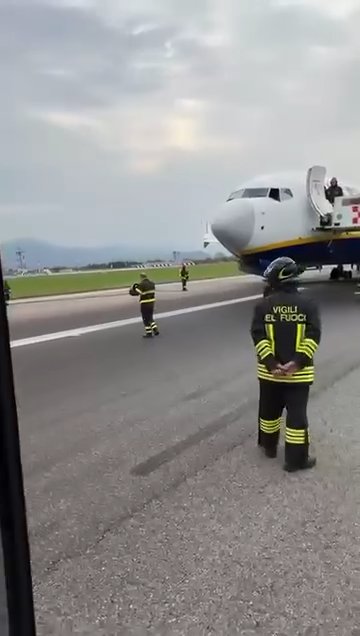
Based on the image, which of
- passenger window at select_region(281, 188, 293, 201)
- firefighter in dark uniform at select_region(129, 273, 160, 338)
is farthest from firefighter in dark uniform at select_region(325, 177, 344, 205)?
firefighter in dark uniform at select_region(129, 273, 160, 338)

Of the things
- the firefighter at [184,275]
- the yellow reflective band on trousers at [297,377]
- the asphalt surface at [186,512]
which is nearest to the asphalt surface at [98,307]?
the firefighter at [184,275]

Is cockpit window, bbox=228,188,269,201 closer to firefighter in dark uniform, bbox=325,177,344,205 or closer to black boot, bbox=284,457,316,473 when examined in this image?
firefighter in dark uniform, bbox=325,177,344,205

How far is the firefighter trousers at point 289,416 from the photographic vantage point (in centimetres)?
304

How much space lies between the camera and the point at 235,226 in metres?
11.6

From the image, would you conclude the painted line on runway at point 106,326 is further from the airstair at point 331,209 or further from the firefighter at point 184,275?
the airstair at point 331,209

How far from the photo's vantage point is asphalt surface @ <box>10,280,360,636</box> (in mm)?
1883

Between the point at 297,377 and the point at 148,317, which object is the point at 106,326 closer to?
the point at 148,317

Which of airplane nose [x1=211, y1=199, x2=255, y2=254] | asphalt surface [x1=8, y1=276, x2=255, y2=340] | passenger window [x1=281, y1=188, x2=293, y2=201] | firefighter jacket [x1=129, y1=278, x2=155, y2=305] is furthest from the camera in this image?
passenger window [x1=281, y1=188, x2=293, y2=201]

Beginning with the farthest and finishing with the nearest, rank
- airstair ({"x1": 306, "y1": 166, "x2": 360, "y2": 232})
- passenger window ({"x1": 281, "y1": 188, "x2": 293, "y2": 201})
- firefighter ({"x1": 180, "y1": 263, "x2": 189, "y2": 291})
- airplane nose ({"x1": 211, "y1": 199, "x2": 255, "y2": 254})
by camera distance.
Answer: passenger window ({"x1": 281, "y1": 188, "x2": 293, "y2": 201}), airstair ({"x1": 306, "y1": 166, "x2": 360, "y2": 232}), firefighter ({"x1": 180, "y1": 263, "x2": 189, "y2": 291}), airplane nose ({"x1": 211, "y1": 199, "x2": 255, "y2": 254})

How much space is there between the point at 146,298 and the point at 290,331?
5.20m

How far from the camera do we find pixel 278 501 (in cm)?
265

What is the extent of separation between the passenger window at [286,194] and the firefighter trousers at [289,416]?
9864 mm

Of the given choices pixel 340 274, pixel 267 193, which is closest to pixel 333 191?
pixel 267 193

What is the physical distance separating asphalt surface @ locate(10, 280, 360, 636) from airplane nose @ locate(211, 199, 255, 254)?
6.60m
